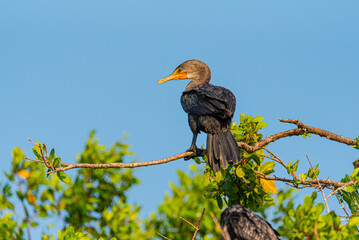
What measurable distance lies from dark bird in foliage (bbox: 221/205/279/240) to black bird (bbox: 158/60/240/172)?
49cm

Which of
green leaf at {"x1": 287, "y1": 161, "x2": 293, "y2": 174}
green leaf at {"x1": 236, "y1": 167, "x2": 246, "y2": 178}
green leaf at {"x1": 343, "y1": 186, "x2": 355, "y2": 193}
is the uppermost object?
green leaf at {"x1": 287, "y1": 161, "x2": 293, "y2": 174}

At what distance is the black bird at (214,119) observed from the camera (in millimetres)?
4602

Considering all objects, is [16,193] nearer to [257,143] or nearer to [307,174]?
[257,143]

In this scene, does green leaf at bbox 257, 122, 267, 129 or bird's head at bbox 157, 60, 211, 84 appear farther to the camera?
bird's head at bbox 157, 60, 211, 84

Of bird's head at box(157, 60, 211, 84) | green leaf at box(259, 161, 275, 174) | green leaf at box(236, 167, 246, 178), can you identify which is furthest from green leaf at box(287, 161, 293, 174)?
bird's head at box(157, 60, 211, 84)

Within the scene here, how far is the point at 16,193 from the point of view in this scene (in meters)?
7.58

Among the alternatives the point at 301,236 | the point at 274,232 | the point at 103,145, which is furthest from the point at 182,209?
the point at 301,236

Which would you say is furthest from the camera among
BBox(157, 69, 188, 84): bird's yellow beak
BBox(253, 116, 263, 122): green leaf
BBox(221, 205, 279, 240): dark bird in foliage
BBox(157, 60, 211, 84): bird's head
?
BBox(157, 69, 188, 84): bird's yellow beak

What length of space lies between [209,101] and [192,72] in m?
1.84

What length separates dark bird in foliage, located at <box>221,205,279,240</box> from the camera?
14.3 ft

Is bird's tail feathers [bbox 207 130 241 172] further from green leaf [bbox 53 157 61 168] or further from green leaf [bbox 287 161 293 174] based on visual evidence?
green leaf [bbox 53 157 61 168]

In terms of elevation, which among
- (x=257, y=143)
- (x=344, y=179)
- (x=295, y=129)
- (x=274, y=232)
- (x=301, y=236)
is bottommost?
(x=301, y=236)

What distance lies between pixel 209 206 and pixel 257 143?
290cm

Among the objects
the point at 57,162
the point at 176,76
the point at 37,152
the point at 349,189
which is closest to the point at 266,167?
the point at 349,189
